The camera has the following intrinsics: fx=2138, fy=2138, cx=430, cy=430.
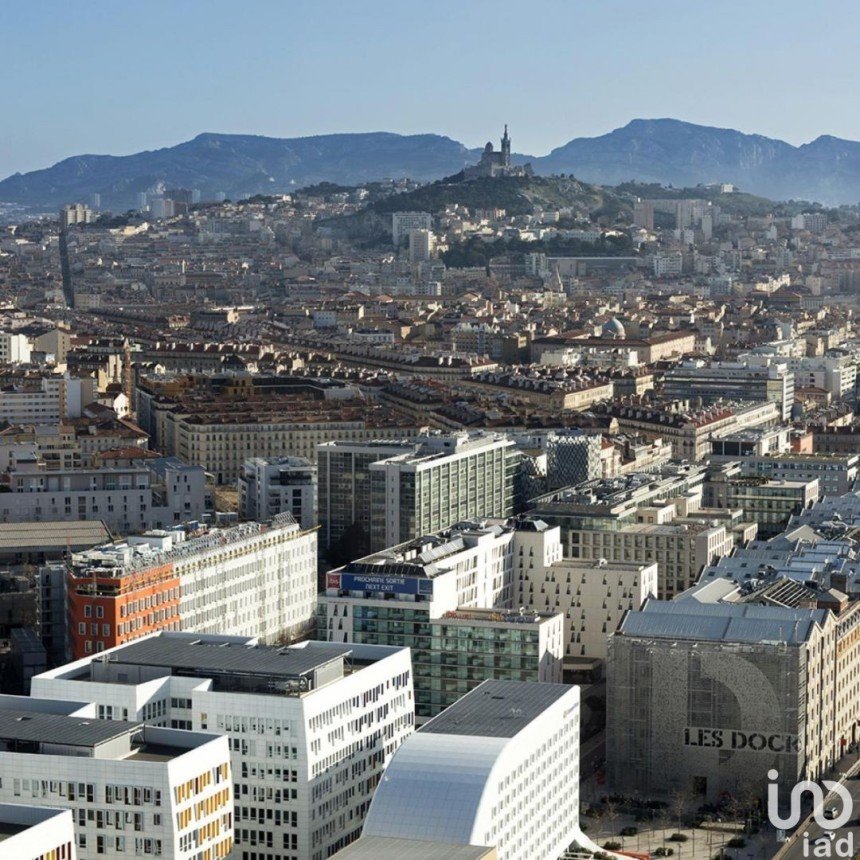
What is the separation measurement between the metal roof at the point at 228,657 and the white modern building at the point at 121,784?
2.04 meters

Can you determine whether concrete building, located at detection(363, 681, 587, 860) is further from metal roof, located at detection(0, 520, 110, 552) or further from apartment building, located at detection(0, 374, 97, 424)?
apartment building, located at detection(0, 374, 97, 424)

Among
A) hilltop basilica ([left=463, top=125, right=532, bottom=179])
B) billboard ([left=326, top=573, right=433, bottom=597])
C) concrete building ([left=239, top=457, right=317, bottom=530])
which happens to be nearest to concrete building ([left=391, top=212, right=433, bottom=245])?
hilltop basilica ([left=463, top=125, right=532, bottom=179])

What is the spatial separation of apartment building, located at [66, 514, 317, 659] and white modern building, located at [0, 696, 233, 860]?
7.69m

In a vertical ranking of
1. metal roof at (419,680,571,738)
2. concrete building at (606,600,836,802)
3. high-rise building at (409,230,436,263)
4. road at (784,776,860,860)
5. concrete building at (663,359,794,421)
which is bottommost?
road at (784,776,860,860)

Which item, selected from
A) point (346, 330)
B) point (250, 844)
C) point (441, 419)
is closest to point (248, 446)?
point (441, 419)

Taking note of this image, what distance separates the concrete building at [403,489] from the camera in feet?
127

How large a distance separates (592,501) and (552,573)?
169 inches

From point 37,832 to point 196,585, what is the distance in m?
13.0

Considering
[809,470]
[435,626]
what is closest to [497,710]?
[435,626]

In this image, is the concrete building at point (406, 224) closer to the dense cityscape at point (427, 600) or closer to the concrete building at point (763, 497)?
the dense cityscape at point (427, 600)

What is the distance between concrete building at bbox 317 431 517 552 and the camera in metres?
38.6

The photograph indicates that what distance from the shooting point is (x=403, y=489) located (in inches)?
→ 1518

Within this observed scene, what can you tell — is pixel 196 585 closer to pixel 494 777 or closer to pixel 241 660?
pixel 241 660

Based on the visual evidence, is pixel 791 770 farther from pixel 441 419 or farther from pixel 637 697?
pixel 441 419
